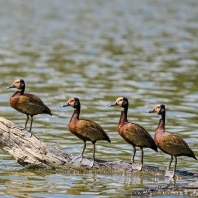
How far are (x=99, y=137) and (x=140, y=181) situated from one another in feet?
3.90

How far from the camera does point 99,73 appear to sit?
1137 inches

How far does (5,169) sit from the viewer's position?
15.5 meters

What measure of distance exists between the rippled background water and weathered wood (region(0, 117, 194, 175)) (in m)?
0.20

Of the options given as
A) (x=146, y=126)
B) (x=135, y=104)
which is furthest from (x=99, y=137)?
(x=135, y=104)

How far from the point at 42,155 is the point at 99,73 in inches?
559

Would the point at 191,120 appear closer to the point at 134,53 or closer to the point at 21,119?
the point at 21,119

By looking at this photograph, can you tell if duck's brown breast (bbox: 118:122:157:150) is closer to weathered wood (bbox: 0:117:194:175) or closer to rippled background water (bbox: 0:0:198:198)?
weathered wood (bbox: 0:117:194:175)

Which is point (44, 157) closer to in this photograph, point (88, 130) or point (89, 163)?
point (89, 163)

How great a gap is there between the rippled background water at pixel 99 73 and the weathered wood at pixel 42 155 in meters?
0.20

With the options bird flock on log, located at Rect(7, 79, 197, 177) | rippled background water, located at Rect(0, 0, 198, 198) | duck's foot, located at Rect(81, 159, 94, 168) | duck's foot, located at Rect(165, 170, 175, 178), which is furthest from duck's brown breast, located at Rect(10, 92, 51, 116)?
duck's foot, located at Rect(165, 170, 175, 178)

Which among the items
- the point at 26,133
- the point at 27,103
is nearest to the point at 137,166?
the point at 26,133

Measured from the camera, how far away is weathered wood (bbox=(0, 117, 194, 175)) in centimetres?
1487

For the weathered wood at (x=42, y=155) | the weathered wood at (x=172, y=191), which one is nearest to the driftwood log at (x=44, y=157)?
the weathered wood at (x=42, y=155)

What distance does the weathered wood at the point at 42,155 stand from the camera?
1487cm
